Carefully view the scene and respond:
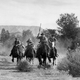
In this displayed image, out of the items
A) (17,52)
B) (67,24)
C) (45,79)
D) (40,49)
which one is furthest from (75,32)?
(45,79)

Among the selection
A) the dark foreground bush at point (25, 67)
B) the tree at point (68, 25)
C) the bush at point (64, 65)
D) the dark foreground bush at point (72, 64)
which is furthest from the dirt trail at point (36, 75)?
the tree at point (68, 25)

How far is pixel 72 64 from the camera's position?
65.8 ft

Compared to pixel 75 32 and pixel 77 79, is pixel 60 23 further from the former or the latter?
pixel 77 79

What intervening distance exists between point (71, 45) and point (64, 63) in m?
51.6

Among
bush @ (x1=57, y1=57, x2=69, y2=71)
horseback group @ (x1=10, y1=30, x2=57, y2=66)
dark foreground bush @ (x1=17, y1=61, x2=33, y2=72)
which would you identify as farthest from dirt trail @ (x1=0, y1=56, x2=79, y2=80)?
horseback group @ (x1=10, y1=30, x2=57, y2=66)

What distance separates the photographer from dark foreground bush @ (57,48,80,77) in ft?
64.7

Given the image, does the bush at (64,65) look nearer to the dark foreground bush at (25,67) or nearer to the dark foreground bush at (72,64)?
the dark foreground bush at (72,64)

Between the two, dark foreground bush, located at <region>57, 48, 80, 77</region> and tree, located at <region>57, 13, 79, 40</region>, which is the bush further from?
tree, located at <region>57, 13, 79, 40</region>

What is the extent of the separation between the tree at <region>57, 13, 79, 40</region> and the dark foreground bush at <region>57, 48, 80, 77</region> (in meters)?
57.0

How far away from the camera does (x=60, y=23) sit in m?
84.6

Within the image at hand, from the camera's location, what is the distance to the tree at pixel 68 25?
79356 millimetres

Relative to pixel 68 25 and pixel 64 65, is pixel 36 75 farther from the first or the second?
pixel 68 25

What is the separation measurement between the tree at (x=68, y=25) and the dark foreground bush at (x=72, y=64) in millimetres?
57044

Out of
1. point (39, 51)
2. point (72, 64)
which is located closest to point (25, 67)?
point (39, 51)
